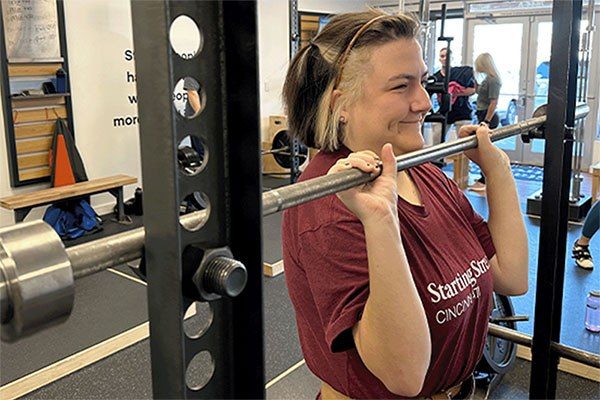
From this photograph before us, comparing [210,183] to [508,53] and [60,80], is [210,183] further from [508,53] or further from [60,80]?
[508,53]

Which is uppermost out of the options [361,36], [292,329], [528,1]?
[528,1]

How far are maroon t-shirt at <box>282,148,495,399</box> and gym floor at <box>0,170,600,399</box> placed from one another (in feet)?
4.58

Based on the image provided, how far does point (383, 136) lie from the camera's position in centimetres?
126

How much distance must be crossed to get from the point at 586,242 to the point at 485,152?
12.2ft

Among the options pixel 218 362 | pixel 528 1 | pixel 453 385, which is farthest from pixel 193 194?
pixel 528 1

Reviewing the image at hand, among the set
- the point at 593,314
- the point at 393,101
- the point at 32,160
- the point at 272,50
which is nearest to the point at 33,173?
the point at 32,160

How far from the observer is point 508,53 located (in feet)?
30.8

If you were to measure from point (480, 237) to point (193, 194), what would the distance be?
1.07m

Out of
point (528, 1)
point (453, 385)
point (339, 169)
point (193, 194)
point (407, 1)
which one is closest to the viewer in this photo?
point (193, 194)

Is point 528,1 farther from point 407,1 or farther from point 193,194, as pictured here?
point 193,194

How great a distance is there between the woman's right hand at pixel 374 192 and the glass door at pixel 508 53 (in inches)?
339

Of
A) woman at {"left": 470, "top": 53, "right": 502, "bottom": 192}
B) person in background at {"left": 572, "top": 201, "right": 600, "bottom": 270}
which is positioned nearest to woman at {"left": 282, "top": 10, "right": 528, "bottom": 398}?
person in background at {"left": 572, "top": 201, "right": 600, "bottom": 270}

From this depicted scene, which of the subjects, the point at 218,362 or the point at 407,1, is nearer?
the point at 218,362

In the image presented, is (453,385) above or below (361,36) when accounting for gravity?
below
